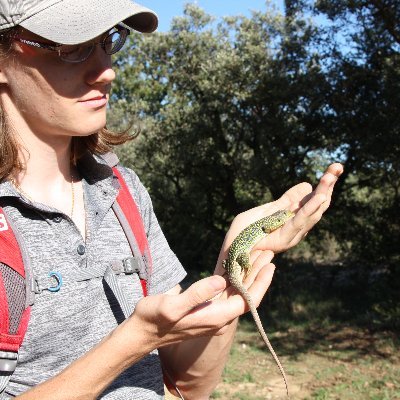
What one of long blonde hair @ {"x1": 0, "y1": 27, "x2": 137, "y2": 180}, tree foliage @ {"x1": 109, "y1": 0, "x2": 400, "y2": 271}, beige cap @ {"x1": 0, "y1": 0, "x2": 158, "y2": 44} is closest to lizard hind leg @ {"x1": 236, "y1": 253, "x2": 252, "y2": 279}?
long blonde hair @ {"x1": 0, "y1": 27, "x2": 137, "y2": 180}

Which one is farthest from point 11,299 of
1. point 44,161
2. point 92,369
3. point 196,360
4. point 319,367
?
point 319,367

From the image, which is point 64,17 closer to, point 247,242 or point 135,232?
point 135,232

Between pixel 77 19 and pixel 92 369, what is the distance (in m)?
1.28

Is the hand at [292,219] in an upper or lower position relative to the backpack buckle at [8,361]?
upper

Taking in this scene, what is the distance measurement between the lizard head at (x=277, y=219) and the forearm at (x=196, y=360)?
0.46 m

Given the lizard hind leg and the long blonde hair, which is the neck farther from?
the lizard hind leg

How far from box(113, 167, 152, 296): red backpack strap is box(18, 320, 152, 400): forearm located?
Result: 446mm

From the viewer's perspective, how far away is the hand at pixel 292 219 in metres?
2.27

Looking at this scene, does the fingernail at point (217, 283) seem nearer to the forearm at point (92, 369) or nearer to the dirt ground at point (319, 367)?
the forearm at point (92, 369)

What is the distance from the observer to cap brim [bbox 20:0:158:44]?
190 centimetres

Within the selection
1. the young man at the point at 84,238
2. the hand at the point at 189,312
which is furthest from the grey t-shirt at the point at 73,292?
the hand at the point at 189,312

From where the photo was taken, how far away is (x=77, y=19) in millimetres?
1963

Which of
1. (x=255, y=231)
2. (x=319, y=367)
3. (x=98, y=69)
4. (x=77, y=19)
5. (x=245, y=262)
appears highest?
(x=77, y=19)

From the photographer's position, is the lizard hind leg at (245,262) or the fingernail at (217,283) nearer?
the fingernail at (217,283)
